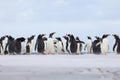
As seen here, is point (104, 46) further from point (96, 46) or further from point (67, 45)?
point (67, 45)

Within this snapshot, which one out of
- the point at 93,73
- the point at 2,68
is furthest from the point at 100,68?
the point at 2,68

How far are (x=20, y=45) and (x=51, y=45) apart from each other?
6.15ft

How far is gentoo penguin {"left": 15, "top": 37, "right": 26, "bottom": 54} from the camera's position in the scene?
26.8m

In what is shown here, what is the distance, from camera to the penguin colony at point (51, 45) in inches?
1046

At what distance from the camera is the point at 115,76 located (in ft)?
38.2

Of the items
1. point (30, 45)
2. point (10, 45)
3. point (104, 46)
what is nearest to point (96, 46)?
point (104, 46)

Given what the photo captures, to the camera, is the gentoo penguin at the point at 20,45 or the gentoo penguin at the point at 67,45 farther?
the gentoo penguin at the point at 67,45

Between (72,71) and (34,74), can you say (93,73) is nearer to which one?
(72,71)

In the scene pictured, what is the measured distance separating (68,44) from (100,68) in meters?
14.9

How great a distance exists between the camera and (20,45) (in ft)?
88.8

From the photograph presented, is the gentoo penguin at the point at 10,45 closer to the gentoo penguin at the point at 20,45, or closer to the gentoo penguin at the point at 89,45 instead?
the gentoo penguin at the point at 20,45

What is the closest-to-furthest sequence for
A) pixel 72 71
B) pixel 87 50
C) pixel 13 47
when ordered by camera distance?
pixel 72 71
pixel 13 47
pixel 87 50

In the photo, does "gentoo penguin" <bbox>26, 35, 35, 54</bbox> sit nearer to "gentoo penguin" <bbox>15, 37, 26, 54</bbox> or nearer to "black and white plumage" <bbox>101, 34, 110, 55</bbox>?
"gentoo penguin" <bbox>15, 37, 26, 54</bbox>

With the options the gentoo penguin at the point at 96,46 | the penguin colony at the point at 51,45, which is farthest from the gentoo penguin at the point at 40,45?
the gentoo penguin at the point at 96,46
